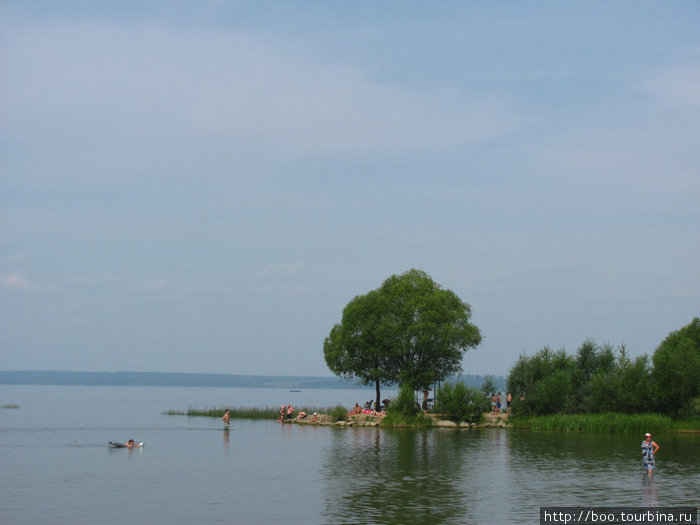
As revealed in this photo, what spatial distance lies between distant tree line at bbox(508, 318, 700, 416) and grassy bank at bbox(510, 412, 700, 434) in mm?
1464

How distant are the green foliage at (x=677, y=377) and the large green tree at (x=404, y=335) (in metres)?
19.3

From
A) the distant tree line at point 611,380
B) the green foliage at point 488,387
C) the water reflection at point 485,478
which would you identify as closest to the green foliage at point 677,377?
the distant tree line at point 611,380

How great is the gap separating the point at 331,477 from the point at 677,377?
A: 39991 mm

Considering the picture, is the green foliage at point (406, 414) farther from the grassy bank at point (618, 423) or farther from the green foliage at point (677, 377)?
the green foliage at point (677, 377)

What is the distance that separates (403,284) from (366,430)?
1753 centimetres

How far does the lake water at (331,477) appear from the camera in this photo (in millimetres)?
27531

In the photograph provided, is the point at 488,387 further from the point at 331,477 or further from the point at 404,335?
the point at 331,477

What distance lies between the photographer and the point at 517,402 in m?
72.6

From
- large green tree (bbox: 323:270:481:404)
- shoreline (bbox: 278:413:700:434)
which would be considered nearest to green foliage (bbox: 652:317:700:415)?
shoreline (bbox: 278:413:700:434)

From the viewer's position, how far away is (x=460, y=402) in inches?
2825

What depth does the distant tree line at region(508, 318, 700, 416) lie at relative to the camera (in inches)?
2594

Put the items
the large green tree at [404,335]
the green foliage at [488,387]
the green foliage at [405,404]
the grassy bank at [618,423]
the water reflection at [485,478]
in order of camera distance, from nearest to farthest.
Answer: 1. the water reflection at [485,478]
2. the grassy bank at [618,423]
3. the green foliage at [405,404]
4. the green foliage at [488,387]
5. the large green tree at [404,335]

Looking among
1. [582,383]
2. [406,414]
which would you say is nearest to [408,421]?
[406,414]

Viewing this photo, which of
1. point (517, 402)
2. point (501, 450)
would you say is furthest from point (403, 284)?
point (501, 450)
